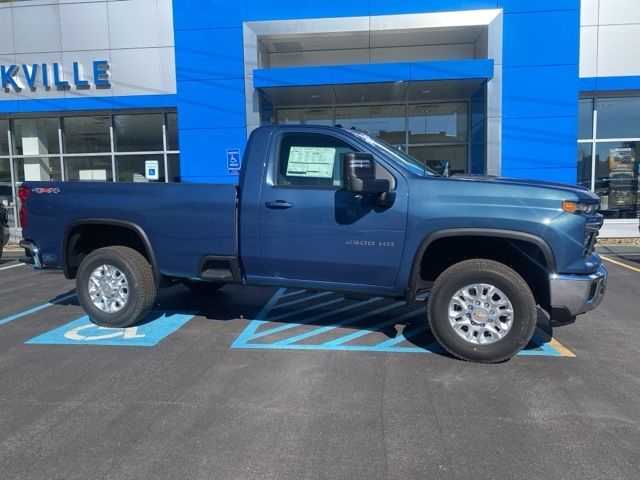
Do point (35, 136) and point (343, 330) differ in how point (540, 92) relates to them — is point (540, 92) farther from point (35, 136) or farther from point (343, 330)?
point (35, 136)

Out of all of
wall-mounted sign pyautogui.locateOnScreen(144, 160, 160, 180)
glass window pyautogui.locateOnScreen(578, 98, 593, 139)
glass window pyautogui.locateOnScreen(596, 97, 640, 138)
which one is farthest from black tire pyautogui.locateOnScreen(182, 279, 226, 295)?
glass window pyautogui.locateOnScreen(596, 97, 640, 138)

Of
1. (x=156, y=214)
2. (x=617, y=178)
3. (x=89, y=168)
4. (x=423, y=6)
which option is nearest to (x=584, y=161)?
A: (x=617, y=178)

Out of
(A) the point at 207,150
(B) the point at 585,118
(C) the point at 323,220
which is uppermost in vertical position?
(B) the point at 585,118

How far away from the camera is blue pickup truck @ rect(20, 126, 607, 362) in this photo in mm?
4398

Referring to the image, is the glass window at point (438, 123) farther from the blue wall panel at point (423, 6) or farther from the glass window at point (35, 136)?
the glass window at point (35, 136)

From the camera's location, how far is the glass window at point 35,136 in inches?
632

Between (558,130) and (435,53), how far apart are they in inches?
154

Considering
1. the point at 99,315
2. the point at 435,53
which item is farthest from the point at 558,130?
the point at 99,315

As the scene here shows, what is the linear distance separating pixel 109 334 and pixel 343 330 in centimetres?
245

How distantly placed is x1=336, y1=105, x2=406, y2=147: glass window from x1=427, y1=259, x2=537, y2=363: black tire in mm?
11023

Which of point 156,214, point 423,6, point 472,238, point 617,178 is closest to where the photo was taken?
point 472,238

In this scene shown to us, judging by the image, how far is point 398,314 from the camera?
20.4 feet

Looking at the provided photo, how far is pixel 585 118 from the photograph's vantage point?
556 inches

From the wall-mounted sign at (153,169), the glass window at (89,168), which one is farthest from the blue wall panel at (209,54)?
the glass window at (89,168)
